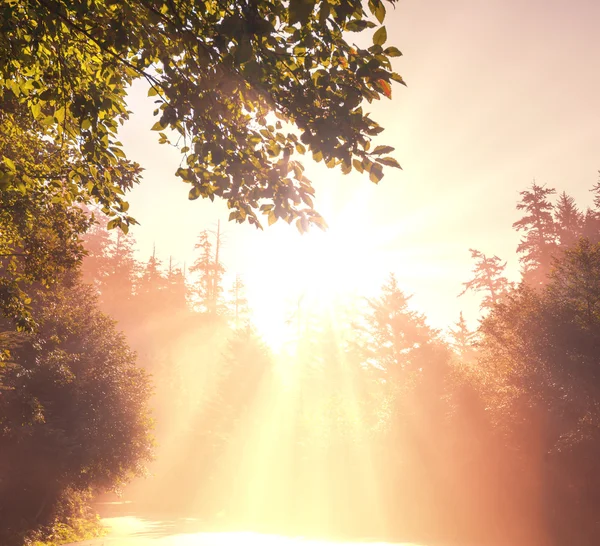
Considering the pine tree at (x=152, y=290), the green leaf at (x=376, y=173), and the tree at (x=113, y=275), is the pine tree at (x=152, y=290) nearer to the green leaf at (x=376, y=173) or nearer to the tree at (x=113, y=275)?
the tree at (x=113, y=275)

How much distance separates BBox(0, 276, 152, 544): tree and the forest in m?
0.10

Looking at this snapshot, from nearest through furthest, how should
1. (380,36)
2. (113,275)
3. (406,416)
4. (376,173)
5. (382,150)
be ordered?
(380,36), (382,150), (376,173), (406,416), (113,275)

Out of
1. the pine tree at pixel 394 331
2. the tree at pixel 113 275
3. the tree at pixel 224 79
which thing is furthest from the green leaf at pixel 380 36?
the tree at pixel 113 275

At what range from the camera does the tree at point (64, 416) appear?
47.7ft

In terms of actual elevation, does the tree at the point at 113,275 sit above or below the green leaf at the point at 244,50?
above

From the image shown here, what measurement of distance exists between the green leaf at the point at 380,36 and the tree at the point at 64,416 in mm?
14202

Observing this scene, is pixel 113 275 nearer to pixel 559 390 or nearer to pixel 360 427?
pixel 360 427

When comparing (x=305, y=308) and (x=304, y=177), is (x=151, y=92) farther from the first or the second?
(x=305, y=308)

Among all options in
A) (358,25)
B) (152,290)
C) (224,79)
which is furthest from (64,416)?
(152,290)

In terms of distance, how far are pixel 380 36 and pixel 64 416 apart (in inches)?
703

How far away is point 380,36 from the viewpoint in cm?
310

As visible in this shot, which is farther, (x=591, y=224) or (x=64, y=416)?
(x=591, y=224)

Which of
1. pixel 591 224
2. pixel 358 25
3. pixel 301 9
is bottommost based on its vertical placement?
pixel 301 9

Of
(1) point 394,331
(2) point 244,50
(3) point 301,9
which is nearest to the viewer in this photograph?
(3) point 301,9
